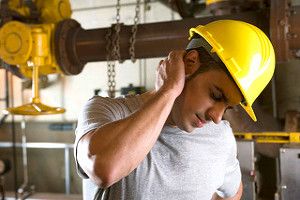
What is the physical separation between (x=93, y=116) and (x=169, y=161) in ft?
1.03

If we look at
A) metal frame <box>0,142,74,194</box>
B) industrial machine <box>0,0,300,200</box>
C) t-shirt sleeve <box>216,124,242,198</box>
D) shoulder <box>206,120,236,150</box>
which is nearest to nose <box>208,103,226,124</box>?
shoulder <box>206,120,236,150</box>

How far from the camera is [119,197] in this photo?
1.10m

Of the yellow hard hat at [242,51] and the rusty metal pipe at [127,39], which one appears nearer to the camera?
the yellow hard hat at [242,51]

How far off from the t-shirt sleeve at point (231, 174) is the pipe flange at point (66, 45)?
1045 millimetres

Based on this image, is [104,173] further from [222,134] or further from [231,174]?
[231,174]

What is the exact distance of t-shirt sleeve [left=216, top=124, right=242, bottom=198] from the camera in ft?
4.65

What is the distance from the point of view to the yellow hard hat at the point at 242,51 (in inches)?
42.4

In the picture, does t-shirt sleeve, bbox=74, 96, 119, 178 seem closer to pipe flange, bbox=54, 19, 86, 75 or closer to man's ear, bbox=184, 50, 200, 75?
man's ear, bbox=184, 50, 200, 75

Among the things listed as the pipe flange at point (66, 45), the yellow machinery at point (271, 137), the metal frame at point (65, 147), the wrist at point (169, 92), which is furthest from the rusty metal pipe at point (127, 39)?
the metal frame at point (65, 147)

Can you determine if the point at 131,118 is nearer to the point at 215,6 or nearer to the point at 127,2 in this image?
the point at 215,6

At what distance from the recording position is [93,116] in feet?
3.39

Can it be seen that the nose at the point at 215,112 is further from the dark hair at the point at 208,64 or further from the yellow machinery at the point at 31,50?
the yellow machinery at the point at 31,50

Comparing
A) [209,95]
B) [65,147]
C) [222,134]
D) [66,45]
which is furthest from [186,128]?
[65,147]

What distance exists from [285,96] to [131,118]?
7.98ft
